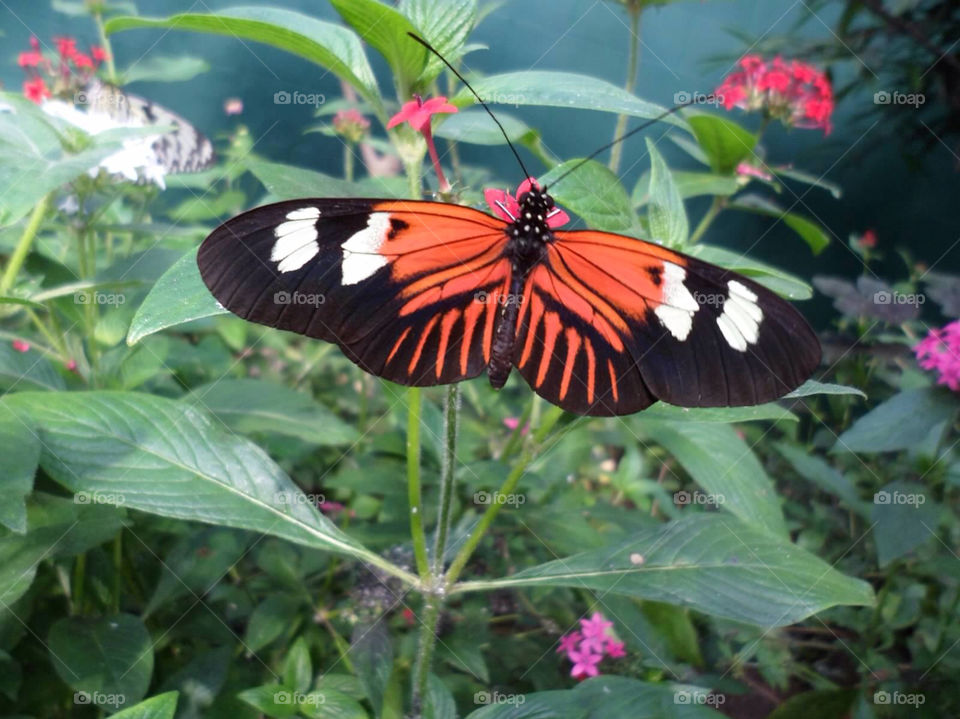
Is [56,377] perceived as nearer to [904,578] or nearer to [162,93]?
[904,578]

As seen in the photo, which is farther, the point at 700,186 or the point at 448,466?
the point at 700,186

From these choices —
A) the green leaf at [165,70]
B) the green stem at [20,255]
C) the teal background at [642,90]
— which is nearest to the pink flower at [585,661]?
the green stem at [20,255]

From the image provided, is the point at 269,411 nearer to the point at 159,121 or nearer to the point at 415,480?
the point at 415,480

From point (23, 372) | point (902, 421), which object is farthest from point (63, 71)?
point (902, 421)

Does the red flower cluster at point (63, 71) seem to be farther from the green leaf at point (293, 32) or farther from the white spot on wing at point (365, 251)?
the white spot on wing at point (365, 251)

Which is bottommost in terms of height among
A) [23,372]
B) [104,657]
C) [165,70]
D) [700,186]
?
[104,657]

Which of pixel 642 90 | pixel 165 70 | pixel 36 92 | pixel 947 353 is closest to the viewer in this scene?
pixel 947 353
